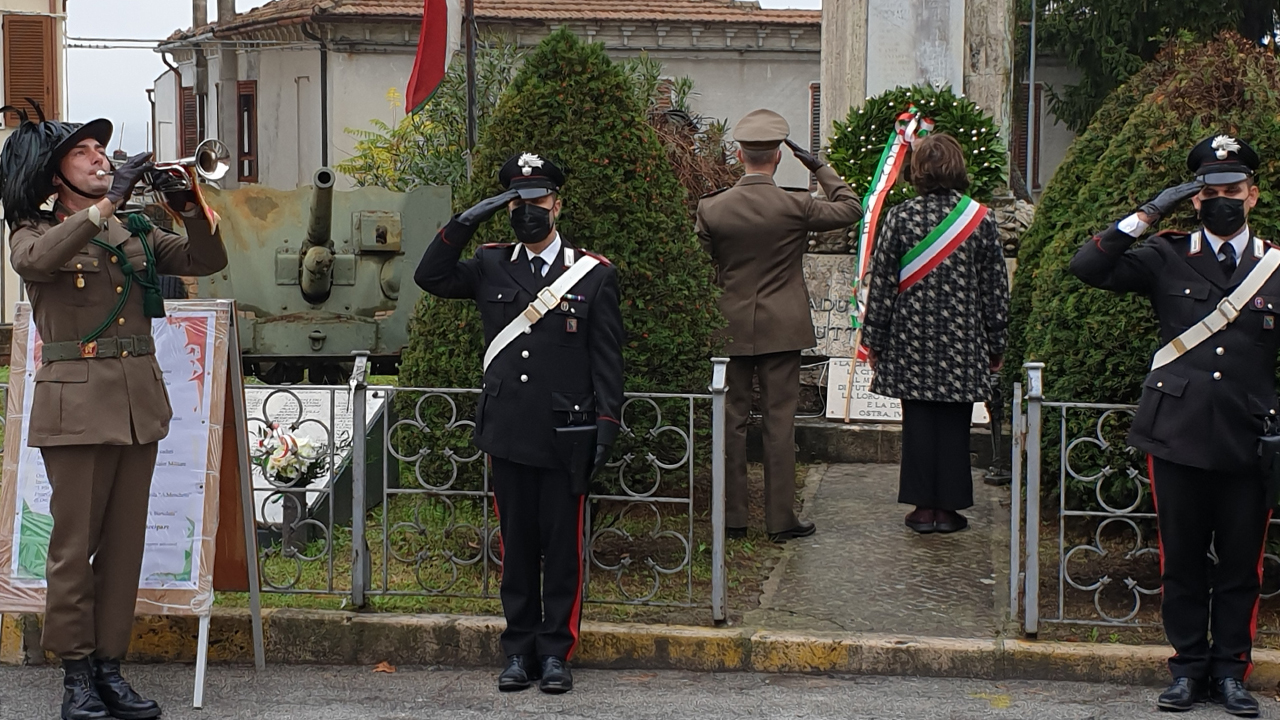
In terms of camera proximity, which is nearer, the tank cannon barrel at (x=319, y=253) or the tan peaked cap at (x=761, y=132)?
the tan peaked cap at (x=761, y=132)

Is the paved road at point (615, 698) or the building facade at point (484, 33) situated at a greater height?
the building facade at point (484, 33)

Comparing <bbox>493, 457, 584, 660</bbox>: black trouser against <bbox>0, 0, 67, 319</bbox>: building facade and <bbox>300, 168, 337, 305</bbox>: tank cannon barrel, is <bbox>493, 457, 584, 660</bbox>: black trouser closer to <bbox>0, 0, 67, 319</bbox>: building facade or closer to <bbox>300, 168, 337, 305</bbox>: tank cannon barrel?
<bbox>300, 168, 337, 305</bbox>: tank cannon barrel

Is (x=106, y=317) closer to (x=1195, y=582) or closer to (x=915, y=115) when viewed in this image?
(x=1195, y=582)

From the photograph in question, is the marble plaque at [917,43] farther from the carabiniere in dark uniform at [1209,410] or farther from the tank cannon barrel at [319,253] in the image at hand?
the carabiniere in dark uniform at [1209,410]

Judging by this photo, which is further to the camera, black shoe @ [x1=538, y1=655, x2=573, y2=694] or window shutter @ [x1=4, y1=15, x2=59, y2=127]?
window shutter @ [x1=4, y1=15, x2=59, y2=127]

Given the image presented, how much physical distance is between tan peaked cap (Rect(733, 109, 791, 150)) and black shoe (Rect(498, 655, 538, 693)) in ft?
8.78

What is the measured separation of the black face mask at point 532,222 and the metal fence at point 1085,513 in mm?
1787

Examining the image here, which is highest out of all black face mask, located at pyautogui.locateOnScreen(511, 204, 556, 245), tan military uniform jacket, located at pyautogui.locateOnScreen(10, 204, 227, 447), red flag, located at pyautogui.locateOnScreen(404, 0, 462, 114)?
red flag, located at pyautogui.locateOnScreen(404, 0, 462, 114)

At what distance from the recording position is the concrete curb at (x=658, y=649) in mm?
5484

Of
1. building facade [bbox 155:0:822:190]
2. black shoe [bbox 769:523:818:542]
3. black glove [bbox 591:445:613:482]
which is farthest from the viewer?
building facade [bbox 155:0:822:190]

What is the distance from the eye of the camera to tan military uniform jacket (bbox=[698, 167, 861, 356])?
701cm

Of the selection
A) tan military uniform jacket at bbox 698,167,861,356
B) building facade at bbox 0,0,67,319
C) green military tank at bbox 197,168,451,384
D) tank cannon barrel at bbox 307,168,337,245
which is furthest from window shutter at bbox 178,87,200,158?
tan military uniform jacket at bbox 698,167,861,356

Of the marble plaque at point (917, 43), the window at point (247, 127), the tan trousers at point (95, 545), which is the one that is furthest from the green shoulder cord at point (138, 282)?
the window at point (247, 127)

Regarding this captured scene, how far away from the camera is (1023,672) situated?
552cm
